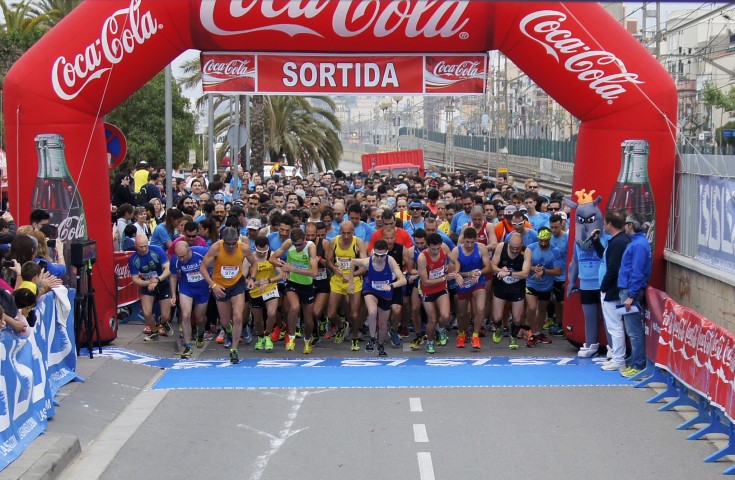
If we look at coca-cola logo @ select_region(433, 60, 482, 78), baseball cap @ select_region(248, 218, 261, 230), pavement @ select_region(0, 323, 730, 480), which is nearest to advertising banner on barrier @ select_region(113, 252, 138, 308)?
baseball cap @ select_region(248, 218, 261, 230)

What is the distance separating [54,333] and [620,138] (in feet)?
22.8

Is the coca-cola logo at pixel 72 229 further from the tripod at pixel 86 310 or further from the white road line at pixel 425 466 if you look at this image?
the white road line at pixel 425 466

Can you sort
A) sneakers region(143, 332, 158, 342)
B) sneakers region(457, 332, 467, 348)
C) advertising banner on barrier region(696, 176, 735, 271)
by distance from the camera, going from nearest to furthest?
advertising banner on barrier region(696, 176, 735, 271), sneakers region(457, 332, 467, 348), sneakers region(143, 332, 158, 342)

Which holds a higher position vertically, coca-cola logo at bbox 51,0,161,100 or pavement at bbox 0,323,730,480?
coca-cola logo at bbox 51,0,161,100

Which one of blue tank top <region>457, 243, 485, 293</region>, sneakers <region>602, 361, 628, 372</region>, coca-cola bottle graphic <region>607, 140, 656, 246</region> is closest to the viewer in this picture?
sneakers <region>602, 361, 628, 372</region>

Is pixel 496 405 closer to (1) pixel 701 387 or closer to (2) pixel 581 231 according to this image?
(1) pixel 701 387

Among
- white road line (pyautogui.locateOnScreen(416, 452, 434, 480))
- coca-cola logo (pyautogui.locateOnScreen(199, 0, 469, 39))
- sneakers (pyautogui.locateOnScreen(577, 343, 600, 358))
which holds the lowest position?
sneakers (pyautogui.locateOnScreen(577, 343, 600, 358))

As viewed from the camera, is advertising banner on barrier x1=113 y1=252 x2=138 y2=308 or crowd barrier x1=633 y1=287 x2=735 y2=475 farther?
advertising banner on barrier x1=113 y1=252 x2=138 y2=308

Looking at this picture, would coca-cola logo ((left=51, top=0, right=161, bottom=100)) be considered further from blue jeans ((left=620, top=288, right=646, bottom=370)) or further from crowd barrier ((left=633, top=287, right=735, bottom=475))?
crowd barrier ((left=633, top=287, right=735, bottom=475))

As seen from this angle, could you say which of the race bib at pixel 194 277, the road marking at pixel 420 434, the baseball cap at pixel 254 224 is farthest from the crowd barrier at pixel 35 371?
the baseball cap at pixel 254 224

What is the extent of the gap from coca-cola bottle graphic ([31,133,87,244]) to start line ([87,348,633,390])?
166 centimetres

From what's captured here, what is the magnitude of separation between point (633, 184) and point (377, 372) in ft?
12.6

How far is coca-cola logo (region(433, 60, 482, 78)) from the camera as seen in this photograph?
14.2 metres

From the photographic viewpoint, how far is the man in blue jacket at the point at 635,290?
12.2m
